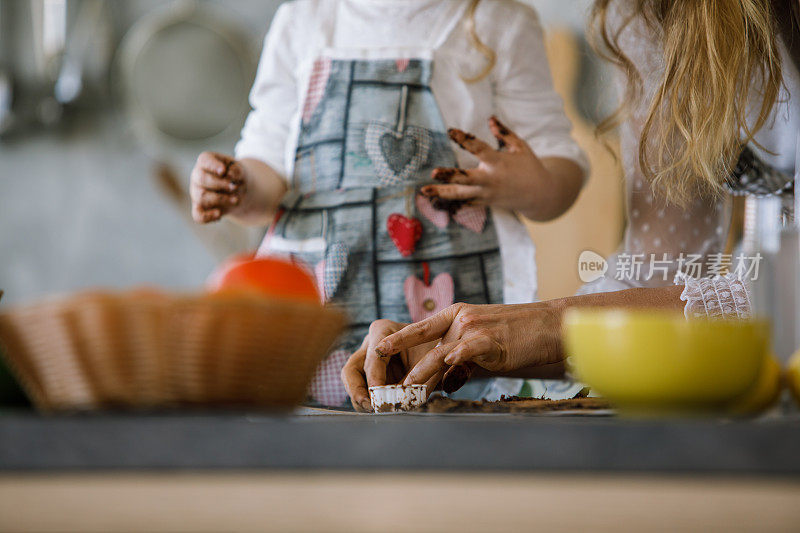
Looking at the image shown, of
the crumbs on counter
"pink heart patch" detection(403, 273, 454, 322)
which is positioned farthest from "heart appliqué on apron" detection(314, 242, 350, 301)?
the crumbs on counter

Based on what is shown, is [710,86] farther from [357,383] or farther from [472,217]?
[357,383]

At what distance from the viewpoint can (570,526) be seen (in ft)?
0.97

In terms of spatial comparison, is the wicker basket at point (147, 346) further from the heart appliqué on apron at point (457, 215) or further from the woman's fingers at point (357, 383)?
the heart appliqué on apron at point (457, 215)

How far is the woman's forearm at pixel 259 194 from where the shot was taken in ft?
4.07

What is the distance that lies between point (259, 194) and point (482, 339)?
24.9 inches

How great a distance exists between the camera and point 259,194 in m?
1.25

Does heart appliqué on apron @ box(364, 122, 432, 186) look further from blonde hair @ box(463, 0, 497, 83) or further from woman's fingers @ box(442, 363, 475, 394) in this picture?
woman's fingers @ box(442, 363, 475, 394)

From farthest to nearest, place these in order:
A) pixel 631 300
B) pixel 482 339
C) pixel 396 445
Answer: pixel 631 300, pixel 482 339, pixel 396 445

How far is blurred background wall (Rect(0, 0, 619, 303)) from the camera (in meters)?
1.97

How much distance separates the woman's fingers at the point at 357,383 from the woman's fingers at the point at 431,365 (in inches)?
2.8

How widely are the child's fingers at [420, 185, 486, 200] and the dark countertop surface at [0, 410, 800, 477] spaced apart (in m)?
0.91

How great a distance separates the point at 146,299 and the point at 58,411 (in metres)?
0.07

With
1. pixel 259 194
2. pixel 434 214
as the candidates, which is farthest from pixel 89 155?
pixel 434 214

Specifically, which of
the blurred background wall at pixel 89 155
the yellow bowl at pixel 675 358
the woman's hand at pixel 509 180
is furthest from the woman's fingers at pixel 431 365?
the blurred background wall at pixel 89 155
